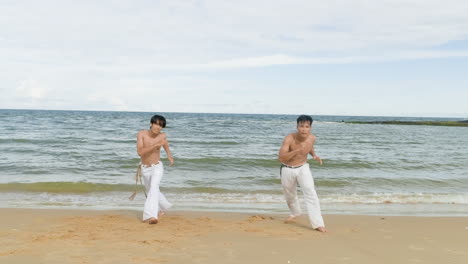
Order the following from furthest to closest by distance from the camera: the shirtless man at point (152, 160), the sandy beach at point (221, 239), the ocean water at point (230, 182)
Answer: the ocean water at point (230, 182) < the shirtless man at point (152, 160) < the sandy beach at point (221, 239)

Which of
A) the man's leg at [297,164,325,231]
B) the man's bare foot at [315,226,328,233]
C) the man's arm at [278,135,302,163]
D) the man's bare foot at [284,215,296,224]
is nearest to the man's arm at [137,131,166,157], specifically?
the man's arm at [278,135,302,163]

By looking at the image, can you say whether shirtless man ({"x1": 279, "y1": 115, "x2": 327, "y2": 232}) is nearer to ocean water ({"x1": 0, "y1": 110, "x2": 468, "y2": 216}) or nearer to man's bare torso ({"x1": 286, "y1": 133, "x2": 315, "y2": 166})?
man's bare torso ({"x1": 286, "y1": 133, "x2": 315, "y2": 166})

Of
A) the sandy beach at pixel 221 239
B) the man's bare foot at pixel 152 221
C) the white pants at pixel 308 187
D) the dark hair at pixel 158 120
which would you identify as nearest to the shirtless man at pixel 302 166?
the white pants at pixel 308 187

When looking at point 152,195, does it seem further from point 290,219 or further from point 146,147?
point 290,219

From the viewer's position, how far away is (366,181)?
40.5ft

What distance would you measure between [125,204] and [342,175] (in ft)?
24.0

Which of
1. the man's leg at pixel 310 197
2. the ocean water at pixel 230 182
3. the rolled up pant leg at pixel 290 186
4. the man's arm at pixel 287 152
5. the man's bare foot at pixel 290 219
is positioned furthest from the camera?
the ocean water at pixel 230 182

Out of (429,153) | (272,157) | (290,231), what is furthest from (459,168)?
(290,231)

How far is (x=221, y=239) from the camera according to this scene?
5.64 meters

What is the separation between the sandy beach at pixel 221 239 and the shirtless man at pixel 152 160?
26cm

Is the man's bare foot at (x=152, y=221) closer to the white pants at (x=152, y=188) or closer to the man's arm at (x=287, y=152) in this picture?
the white pants at (x=152, y=188)

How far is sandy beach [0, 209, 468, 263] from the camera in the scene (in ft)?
15.8

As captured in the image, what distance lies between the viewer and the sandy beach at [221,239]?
480 cm

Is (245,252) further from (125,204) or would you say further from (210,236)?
(125,204)
